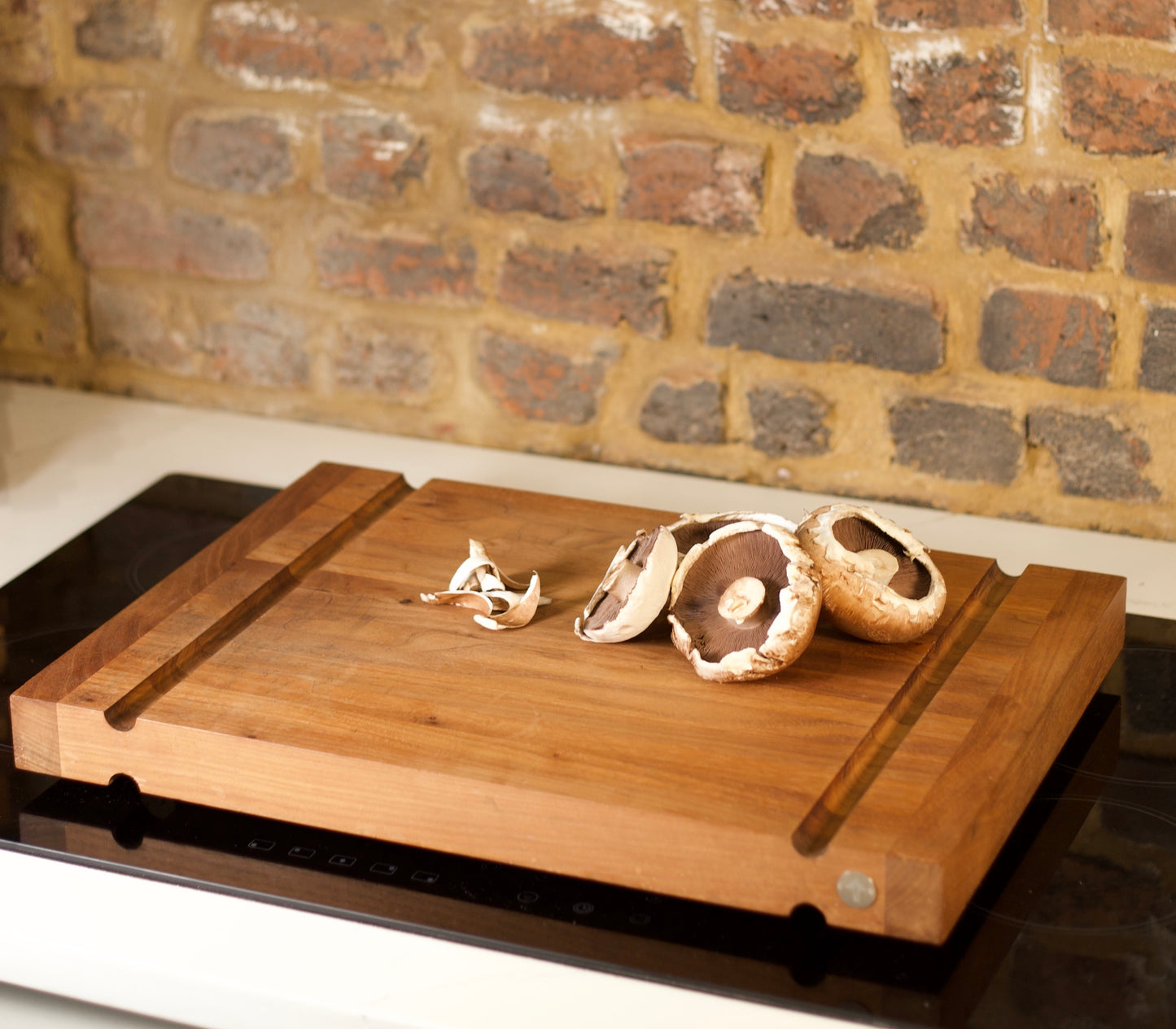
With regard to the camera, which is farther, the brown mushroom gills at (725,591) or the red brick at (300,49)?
the red brick at (300,49)

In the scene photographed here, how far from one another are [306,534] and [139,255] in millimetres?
603

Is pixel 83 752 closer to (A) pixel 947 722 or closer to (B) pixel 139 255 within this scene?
(A) pixel 947 722

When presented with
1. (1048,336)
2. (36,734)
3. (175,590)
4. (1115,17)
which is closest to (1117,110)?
(1115,17)

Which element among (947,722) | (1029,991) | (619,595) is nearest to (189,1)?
(619,595)

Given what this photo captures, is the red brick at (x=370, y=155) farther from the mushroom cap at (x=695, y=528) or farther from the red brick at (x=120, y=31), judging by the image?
the mushroom cap at (x=695, y=528)

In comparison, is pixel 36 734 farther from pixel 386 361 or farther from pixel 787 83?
pixel 787 83

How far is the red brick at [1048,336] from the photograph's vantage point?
4.39 feet

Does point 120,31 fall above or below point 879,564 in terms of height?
above

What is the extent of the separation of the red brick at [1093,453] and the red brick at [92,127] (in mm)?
990

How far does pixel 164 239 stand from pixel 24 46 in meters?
0.25

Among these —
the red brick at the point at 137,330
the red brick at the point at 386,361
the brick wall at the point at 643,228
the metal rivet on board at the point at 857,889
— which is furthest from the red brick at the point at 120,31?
the metal rivet on board at the point at 857,889

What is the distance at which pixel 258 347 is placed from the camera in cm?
167

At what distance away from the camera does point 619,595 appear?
1.06 metres

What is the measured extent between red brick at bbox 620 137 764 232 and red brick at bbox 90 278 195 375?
0.57 m
